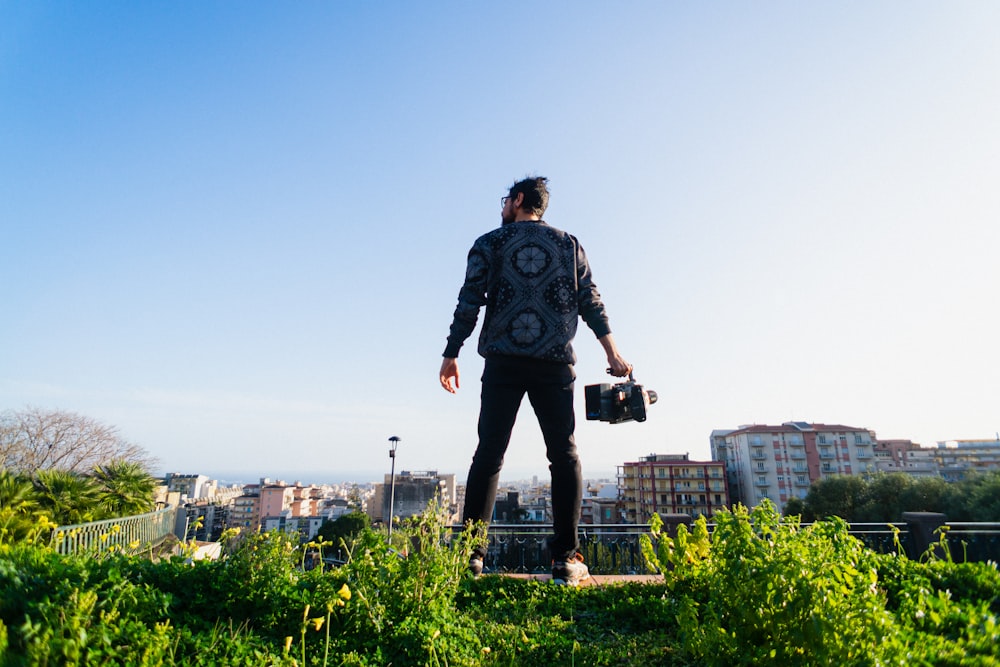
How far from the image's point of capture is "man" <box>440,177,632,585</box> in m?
3.08

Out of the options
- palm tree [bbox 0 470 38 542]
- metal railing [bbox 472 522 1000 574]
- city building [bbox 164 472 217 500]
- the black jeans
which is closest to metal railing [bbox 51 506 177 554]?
palm tree [bbox 0 470 38 542]

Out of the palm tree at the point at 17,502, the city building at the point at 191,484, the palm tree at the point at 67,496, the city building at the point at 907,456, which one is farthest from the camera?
the city building at the point at 191,484

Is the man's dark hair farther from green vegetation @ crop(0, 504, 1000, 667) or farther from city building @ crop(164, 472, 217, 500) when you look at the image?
city building @ crop(164, 472, 217, 500)

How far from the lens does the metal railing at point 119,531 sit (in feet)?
16.6

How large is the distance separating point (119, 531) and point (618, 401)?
6.84 metres

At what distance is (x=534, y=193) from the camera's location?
12.6ft

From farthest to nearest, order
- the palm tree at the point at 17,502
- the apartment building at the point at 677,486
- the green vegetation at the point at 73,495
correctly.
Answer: the apartment building at the point at 677,486
the green vegetation at the point at 73,495
the palm tree at the point at 17,502

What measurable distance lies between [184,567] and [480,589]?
1473 millimetres

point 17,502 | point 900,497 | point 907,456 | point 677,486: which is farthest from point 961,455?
point 17,502

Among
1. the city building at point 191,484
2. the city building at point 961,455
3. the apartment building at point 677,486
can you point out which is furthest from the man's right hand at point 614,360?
the city building at point 961,455

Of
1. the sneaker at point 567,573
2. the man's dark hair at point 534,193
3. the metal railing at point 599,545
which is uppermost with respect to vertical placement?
the man's dark hair at point 534,193

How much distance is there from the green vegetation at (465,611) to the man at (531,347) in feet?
1.64

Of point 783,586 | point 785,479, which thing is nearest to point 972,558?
point 783,586

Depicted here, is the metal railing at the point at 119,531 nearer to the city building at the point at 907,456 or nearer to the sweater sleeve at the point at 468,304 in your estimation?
the sweater sleeve at the point at 468,304
